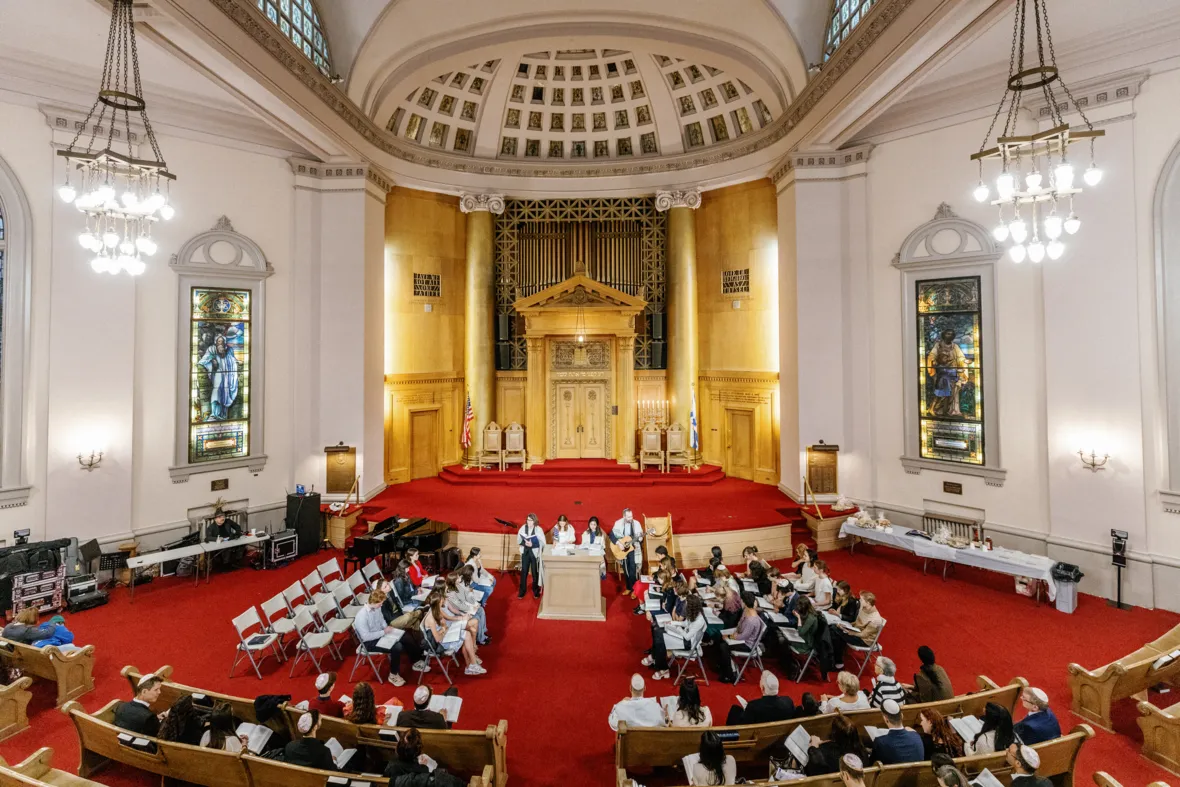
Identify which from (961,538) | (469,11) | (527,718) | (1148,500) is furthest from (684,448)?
(469,11)

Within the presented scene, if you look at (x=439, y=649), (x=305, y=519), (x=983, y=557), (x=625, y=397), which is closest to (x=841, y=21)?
(x=625, y=397)

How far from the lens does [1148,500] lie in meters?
8.67

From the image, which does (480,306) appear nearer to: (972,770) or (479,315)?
(479,315)

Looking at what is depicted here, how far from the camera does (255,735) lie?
492cm

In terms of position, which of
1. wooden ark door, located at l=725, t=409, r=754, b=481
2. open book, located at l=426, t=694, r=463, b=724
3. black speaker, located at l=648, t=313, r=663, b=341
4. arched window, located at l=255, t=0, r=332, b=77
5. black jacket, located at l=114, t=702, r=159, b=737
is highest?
arched window, located at l=255, t=0, r=332, b=77

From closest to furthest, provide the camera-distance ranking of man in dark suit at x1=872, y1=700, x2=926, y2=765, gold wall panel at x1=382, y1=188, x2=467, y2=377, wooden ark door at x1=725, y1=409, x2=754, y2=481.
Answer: man in dark suit at x1=872, y1=700, x2=926, y2=765 < gold wall panel at x1=382, y1=188, x2=467, y2=377 < wooden ark door at x1=725, y1=409, x2=754, y2=481

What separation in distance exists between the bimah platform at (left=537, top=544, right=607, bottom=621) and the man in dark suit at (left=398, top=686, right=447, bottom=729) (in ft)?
12.5

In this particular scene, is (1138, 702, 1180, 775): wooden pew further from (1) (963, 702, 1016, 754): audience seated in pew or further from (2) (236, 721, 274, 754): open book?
(2) (236, 721, 274, 754): open book

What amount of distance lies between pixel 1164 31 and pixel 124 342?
1791 cm

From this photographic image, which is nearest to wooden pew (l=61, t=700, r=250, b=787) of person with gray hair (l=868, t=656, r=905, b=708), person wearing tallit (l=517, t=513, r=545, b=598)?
person wearing tallit (l=517, t=513, r=545, b=598)

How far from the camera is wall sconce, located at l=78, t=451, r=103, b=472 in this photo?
9.76m

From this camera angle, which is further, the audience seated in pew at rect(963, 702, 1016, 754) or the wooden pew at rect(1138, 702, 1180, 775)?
the wooden pew at rect(1138, 702, 1180, 775)

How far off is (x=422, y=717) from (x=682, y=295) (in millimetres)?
13247

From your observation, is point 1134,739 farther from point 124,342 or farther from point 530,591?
point 124,342
